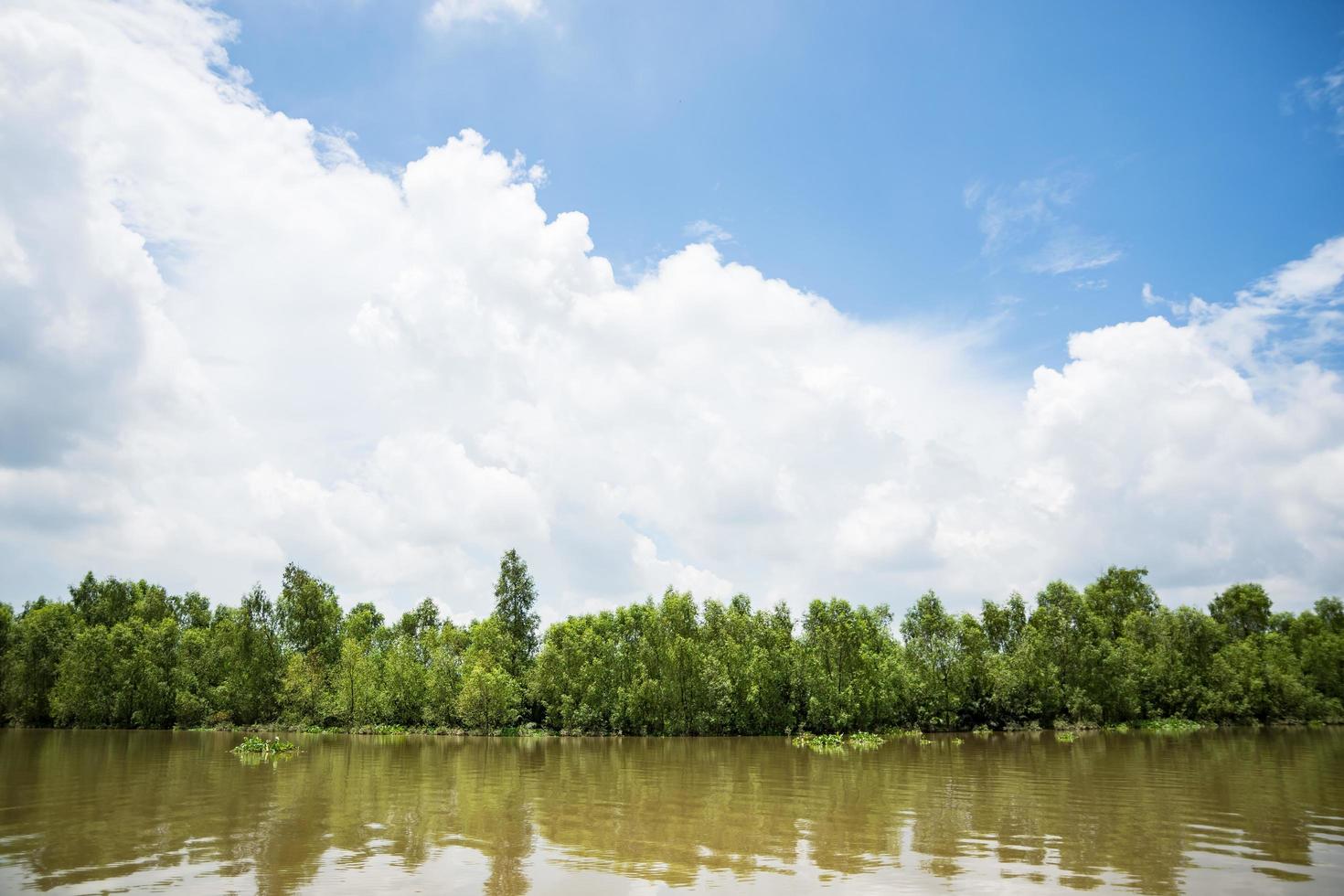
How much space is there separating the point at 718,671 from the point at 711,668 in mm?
883

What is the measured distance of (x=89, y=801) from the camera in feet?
90.5

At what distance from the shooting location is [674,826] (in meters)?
23.1

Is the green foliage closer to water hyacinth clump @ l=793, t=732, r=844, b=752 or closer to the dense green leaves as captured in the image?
the dense green leaves

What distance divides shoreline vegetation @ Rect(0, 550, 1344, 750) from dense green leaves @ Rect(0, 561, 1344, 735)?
0.80ft

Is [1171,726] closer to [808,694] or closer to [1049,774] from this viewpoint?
[808,694]

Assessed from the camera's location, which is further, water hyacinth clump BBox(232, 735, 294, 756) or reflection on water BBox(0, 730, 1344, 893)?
water hyacinth clump BBox(232, 735, 294, 756)

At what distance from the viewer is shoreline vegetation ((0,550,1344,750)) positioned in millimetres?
88562

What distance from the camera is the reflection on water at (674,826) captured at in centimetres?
1655

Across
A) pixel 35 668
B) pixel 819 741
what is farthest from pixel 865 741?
pixel 35 668

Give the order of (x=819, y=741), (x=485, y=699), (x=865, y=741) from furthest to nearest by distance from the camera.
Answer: (x=485, y=699)
(x=819, y=741)
(x=865, y=741)

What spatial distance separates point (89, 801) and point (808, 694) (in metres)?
72.7

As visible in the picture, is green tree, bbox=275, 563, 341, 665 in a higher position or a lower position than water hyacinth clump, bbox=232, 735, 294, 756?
higher

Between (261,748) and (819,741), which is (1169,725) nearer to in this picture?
(819,741)

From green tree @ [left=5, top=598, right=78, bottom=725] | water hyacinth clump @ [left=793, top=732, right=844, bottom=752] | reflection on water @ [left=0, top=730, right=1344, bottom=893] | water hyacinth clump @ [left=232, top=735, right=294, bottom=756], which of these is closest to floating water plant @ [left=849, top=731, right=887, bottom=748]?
water hyacinth clump @ [left=793, top=732, right=844, bottom=752]
